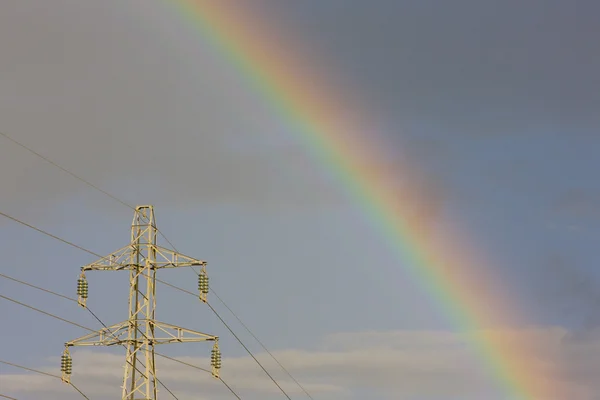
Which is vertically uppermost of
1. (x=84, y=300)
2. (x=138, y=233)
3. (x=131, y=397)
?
(x=138, y=233)

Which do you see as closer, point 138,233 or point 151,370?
point 151,370

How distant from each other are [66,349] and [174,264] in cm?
1005

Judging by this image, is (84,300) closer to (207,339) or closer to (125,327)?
(125,327)

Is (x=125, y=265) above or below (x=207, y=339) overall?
above

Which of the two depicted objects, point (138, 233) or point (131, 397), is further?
point (138, 233)

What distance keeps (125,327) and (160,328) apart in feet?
9.29

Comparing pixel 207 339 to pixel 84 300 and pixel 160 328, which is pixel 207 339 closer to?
pixel 160 328

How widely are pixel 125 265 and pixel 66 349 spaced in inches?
292

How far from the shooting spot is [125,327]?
87.8 m

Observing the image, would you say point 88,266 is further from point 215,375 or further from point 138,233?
point 215,375

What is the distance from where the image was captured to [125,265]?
8938 centimetres

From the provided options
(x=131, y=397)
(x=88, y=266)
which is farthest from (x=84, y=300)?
(x=131, y=397)

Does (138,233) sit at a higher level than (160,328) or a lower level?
higher

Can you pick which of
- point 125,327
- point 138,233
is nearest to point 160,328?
point 125,327
